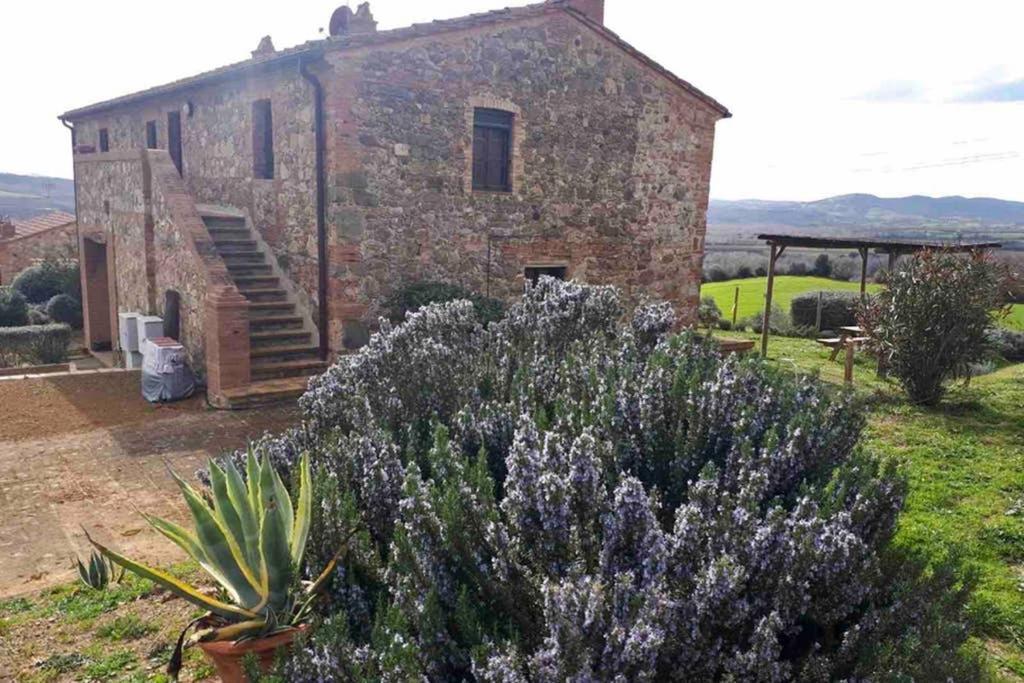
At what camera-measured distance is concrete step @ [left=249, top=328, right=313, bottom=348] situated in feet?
36.9

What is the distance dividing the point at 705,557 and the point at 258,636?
210cm

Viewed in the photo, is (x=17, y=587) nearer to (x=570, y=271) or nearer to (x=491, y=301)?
(x=491, y=301)

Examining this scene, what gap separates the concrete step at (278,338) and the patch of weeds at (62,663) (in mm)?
7260

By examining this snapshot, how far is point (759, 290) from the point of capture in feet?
100

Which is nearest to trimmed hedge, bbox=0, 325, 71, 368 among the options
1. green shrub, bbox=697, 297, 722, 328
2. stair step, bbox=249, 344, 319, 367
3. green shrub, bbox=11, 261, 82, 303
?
green shrub, bbox=11, 261, 82, 303

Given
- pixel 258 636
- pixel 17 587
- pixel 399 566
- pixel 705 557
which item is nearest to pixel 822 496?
pixel 705 557

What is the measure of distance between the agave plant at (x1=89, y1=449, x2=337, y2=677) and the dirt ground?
1279mm

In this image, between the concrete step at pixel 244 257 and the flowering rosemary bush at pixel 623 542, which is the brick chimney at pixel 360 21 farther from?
the flowering rosemary bush at pixel 623 542

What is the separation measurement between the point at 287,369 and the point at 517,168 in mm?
5129

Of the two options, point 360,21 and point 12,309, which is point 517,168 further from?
point 12,309

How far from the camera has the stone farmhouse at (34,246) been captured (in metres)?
25.3

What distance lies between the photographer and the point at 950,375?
10531 mm

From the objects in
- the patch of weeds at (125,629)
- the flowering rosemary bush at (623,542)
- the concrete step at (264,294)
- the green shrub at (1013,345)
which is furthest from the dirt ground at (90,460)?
the green shrub at (1013,345)

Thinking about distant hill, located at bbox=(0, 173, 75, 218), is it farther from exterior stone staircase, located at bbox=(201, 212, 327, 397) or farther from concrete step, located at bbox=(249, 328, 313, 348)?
concrete step, located at bbox=(249, 328, 313, 348)
